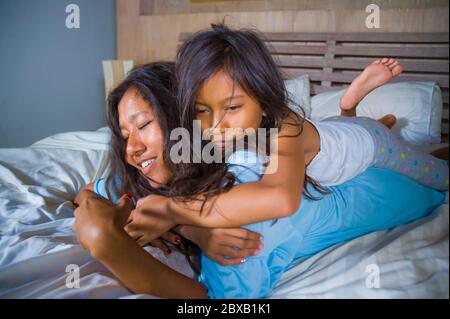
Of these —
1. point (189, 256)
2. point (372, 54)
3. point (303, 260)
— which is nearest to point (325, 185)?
point (303, 260)

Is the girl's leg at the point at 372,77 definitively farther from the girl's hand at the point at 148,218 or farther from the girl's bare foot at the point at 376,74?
the girl's hand at the point at 148,218

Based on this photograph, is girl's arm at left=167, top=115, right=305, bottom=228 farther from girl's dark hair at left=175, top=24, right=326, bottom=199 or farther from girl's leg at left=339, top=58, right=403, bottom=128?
girl's leg at left=339, top=58, right=403, bottom=128

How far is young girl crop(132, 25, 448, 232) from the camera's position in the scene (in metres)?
0.43

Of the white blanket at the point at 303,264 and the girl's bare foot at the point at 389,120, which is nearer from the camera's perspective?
the white blanket at the point at 303,264

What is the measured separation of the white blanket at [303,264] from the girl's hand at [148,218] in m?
0.06

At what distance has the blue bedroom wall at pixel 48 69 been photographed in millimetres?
684

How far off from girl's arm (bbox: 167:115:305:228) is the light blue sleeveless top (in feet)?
0.14

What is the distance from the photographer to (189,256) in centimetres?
58

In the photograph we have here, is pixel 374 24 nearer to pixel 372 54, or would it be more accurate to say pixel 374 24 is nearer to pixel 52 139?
pixel 372 54

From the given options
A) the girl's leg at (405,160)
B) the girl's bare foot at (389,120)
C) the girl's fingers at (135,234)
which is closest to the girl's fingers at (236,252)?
the girl's fingers at (135,234)

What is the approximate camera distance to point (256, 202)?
0.42 meters

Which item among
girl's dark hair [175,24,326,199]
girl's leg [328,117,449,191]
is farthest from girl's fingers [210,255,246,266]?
girl's leg [328,117,449,191]

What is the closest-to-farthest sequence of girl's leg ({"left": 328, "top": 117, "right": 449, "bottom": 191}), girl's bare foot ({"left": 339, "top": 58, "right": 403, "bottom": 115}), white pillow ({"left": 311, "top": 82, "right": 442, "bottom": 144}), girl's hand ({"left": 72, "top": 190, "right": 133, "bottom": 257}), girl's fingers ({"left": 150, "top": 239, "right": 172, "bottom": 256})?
1. girl's hand ({"left": 72, "top": 190, "right": 133, "bottom": 257})
2. girl's fingers ({"left": 150, "top": 239, "right": 172, "bottom": 256})
3. girl's leg ({"left": 328, "top": 117, "right": 449, "bottom": 191})
4. girl's bare foot ({"left": 339, "top": 58, "right": 403, "bottom": 115})
5. white pillow ({"left": 311, "top": 82, "right": 442, "bottom": 144})

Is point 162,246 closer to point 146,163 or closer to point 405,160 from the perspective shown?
point 146,163
